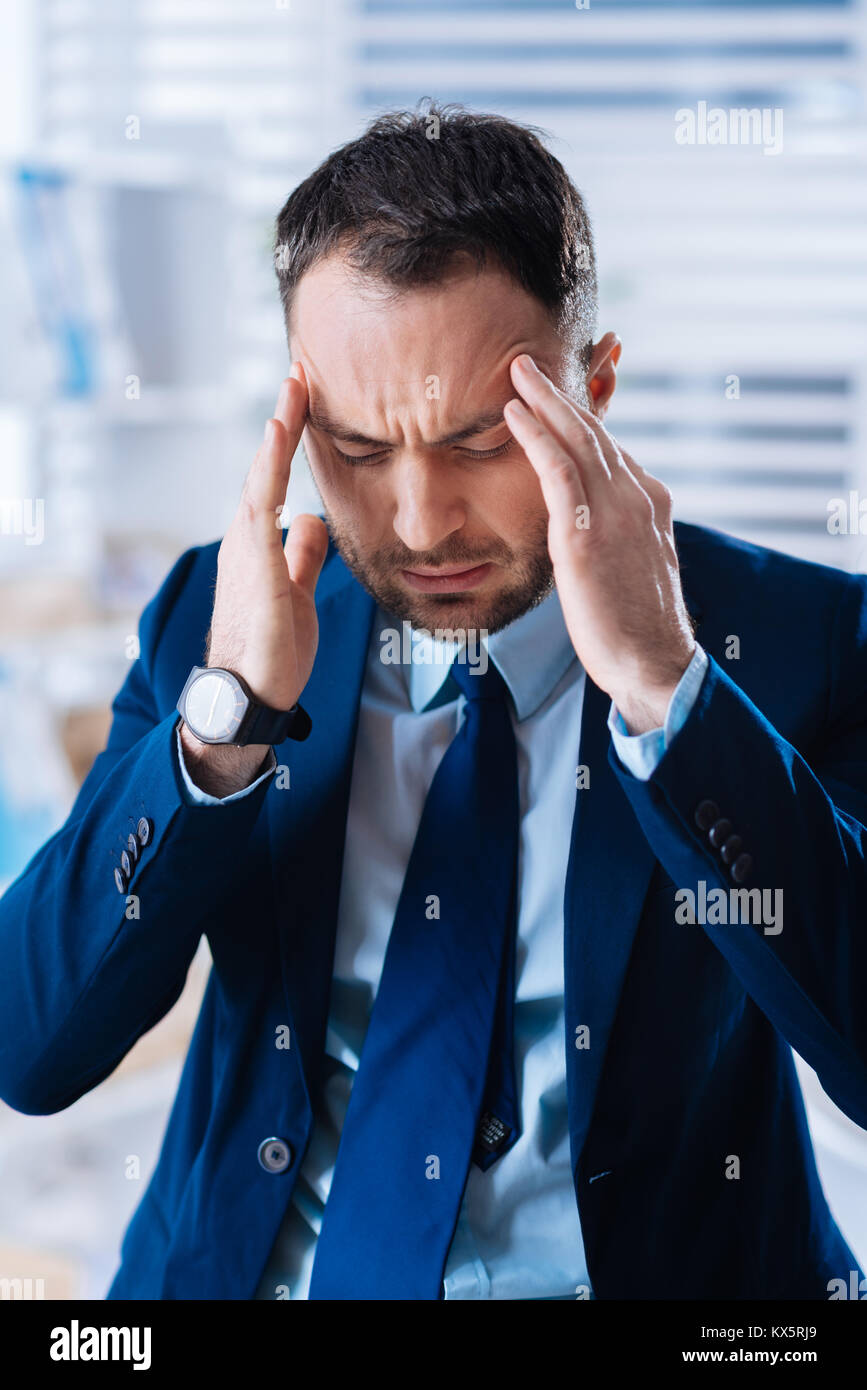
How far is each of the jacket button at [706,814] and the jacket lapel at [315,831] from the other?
0.36 metres

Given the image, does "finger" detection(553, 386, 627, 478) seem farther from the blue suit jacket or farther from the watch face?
the watch face

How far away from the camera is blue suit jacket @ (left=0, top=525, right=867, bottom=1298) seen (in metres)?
1.05

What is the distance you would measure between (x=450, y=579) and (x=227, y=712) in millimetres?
243

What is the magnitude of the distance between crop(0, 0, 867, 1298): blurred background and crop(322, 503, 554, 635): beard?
4.58 ft

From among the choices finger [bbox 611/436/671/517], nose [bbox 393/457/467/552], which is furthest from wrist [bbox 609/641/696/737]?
nose [bbox 393/457/467/552]

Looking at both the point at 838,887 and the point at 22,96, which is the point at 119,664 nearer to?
the point at 22,96

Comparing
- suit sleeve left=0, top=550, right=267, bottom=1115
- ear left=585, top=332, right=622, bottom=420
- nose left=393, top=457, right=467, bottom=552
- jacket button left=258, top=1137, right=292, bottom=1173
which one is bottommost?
jacket button left=258, top=1137, right=292, bottom=1173

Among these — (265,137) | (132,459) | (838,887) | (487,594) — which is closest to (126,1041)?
(487,594)

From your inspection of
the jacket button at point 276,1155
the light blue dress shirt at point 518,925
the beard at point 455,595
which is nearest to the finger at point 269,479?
the beard at point 455,595

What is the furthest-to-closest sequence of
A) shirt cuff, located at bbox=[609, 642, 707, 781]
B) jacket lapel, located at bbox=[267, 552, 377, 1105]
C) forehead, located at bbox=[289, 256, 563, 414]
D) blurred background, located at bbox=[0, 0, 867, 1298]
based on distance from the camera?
blurred background, located at bbox=[0, 0, 867, 1298] → jacket lapel, located at bbox=[267, 552, 377, 1105] → forehead, located at bbox=[289, 256, 563, 414] → shirt cuff, located at bbox=[609, 642, 707, 781]

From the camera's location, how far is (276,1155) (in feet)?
3.62

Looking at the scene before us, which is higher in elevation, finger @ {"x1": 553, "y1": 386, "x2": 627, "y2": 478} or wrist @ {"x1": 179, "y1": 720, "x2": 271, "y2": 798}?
finger @ {"x1": 553, "y1": 386, "x2": 627, "y2": 478}

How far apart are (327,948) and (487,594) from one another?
351mm

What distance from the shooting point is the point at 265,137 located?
3.21 meters
